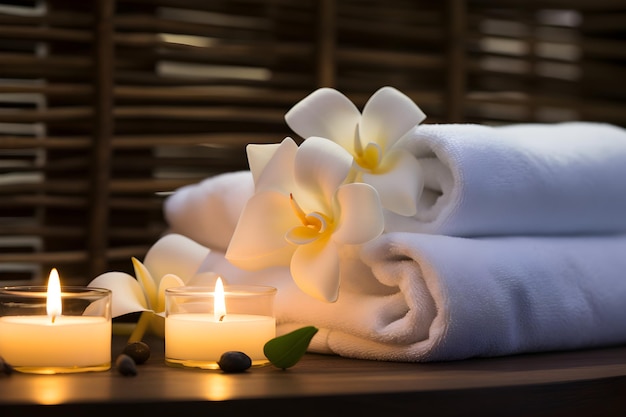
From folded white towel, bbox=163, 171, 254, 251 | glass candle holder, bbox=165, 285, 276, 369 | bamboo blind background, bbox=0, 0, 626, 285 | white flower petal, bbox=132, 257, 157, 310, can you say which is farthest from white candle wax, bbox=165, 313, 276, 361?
bamboo blind background, bbox=0, 0, 626, 285

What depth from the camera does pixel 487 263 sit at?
2.29 ft

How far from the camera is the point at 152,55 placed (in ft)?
3.63

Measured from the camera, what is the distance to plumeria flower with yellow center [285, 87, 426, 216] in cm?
74

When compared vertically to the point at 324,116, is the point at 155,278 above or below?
below

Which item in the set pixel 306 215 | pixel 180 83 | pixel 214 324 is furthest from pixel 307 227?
pixel 180 83

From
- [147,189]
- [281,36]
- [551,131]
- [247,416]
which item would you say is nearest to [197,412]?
[247,416]

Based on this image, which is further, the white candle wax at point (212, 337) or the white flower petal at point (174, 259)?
the white flower petal at point (174, 259)

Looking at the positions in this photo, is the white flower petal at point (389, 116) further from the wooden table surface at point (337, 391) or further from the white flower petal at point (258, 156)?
the wooden table surface at point (337, 391)

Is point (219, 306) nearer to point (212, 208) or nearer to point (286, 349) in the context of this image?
point (286, 349)

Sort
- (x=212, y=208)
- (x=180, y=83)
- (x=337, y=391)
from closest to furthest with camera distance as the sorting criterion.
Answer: (x=337, y=391)
(x=212, y=208)
(x=180, y=83)

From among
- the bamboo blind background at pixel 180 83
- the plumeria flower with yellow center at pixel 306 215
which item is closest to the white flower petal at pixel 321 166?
the plumeria flower with yellow center at pixel 306 215

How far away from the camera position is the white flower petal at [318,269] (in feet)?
2.20

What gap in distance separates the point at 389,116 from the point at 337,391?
296mm

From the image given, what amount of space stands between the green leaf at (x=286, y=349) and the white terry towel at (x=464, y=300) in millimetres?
82
